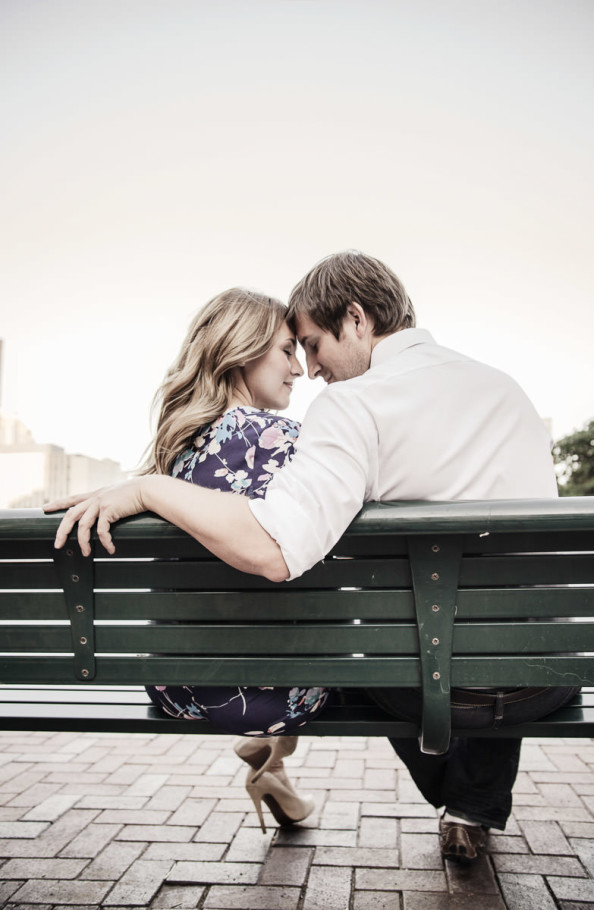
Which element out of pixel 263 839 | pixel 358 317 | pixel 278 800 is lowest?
pixel 263 839

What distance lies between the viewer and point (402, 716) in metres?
1.90

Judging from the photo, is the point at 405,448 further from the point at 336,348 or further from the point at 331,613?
the point at 336,348

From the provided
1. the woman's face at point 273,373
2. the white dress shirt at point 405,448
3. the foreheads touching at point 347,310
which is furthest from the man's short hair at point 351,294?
the white dress shirt at point 405,448

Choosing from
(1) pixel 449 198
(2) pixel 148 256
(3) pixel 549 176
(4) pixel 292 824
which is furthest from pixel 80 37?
(4) pixel 292 824

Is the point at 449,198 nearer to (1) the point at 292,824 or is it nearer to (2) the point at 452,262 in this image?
(2) the point at 452,262

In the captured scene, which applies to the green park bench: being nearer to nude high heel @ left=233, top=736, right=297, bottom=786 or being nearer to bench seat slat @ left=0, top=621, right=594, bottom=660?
bench seat slat @ left=0, top=621, right=594, bottom=660

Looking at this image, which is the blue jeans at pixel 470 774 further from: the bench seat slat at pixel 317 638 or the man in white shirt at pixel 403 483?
the bench seat slat at pixel 317 638

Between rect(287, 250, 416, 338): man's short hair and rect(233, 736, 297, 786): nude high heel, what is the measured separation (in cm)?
137

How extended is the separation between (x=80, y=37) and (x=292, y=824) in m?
17.0

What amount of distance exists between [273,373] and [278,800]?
1.52 meters

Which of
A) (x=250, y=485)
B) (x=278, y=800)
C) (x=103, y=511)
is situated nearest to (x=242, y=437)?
(x=250, y=485)

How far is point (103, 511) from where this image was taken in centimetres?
168

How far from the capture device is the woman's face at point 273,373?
2.44 metres

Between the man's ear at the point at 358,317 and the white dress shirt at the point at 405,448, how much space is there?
48cm
